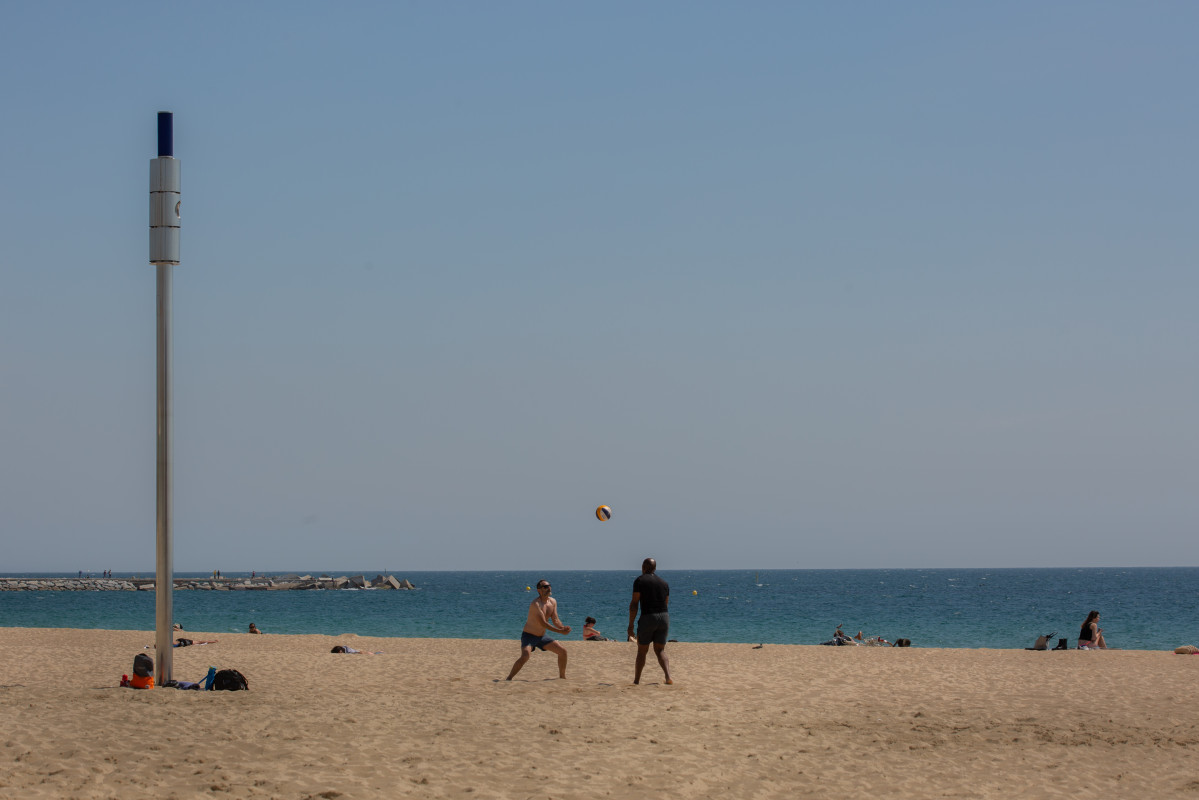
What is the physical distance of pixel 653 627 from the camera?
503 inches

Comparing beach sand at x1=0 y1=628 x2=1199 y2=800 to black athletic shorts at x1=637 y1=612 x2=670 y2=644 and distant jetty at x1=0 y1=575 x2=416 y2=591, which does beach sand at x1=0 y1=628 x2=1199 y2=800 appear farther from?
distant jetty at x1=0 y1=575 x2=416 y2=591

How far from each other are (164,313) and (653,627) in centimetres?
690

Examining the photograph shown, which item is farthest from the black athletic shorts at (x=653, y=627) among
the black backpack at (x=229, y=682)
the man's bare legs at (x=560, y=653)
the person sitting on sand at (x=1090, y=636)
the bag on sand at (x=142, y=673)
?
the person sitting on sand at (x=1090, y=636)

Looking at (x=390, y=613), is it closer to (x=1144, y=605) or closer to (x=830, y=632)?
(x=830, y=632)

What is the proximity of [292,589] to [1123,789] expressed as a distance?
4611 inches

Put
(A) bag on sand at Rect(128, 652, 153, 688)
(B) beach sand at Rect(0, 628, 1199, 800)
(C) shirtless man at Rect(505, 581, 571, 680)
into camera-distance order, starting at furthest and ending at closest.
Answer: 1. (C) shirtless man at Rect(505, 581, 571, 680)
2. (A) bag on sand at Rect(128, 652, 153, 688)
3. (B) beach sand at Rect(0, 628, 1199, 800)

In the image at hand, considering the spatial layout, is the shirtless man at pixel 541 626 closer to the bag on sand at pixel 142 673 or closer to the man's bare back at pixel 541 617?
the man's bare back at pixel 541 617

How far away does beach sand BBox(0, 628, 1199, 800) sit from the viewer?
7.89 m

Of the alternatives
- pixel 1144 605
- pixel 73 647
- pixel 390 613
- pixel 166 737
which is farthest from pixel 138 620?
pixel 1144 605

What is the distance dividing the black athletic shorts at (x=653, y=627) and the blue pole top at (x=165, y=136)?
25.7 feet

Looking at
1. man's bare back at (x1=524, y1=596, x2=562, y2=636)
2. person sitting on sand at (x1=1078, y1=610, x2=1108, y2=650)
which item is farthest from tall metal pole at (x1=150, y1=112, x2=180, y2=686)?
person sitting on sand at (x1=1078, y1=610, x2=1108, y2=650)

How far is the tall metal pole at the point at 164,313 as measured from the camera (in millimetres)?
11922

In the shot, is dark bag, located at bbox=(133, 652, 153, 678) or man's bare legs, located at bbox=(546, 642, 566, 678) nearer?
dark bag, located at bbox=(133, 652, 153, 678)

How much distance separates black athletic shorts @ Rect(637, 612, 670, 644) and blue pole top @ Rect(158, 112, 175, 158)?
7830mm
